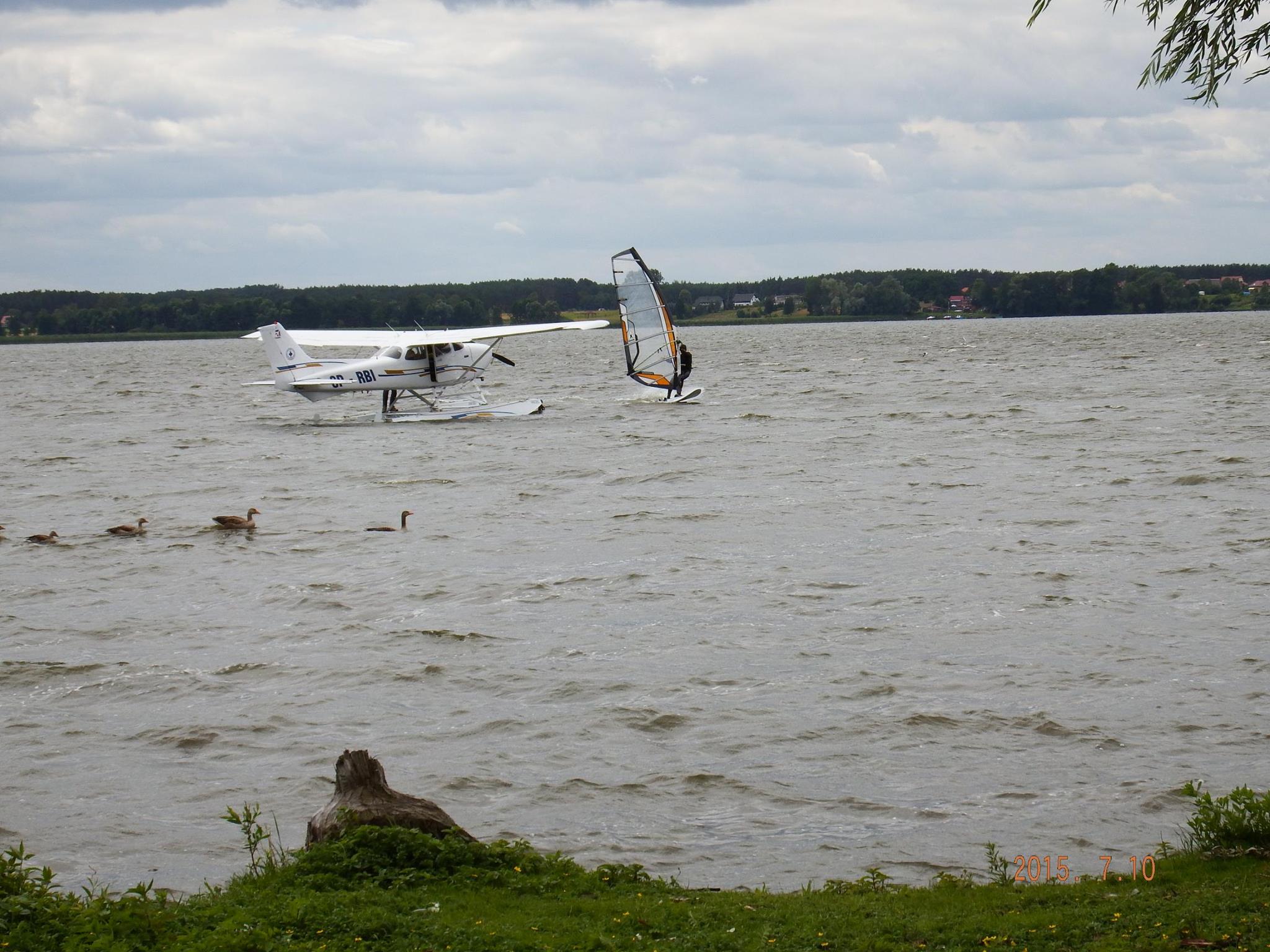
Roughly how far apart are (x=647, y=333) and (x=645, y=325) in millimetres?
516

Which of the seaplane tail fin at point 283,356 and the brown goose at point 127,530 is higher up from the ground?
the seaplane tail fin at point 283,356

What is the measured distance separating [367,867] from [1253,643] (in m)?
8.83

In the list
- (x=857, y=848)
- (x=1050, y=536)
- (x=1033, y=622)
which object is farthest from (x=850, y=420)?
(x=857, y=848)

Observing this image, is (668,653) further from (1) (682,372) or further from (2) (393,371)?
(1) (682,372)

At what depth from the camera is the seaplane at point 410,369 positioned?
36906mm

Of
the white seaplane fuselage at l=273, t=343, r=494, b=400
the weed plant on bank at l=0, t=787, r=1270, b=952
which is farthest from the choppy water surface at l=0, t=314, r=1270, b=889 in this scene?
the white seaplane fuselage at l=273, t=343, r=494, b=400

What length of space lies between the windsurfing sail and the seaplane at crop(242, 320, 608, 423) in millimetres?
1455

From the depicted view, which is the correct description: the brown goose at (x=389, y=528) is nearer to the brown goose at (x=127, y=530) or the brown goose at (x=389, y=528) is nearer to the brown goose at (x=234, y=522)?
the brown goose at (x=234, y=522)

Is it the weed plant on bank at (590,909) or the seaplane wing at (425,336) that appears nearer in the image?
the weed plant on bank at (590,909)

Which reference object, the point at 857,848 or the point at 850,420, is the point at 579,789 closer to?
the point at 857,848

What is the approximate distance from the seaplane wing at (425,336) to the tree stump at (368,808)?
95.3ft

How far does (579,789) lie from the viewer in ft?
30.1

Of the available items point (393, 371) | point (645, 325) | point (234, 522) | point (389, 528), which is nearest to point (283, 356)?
point (393, 371)
